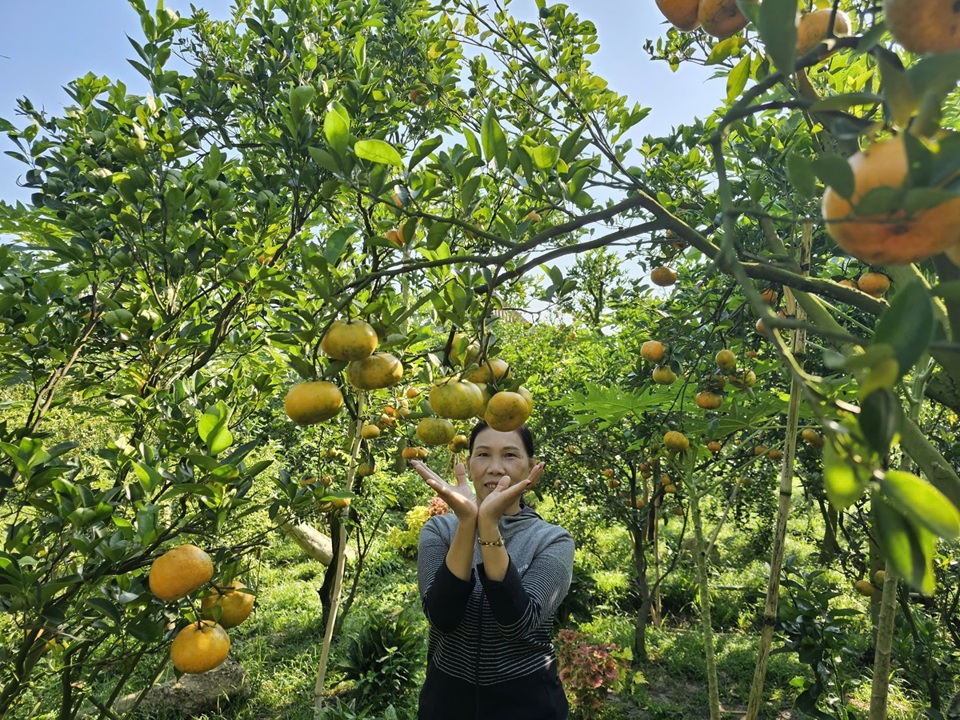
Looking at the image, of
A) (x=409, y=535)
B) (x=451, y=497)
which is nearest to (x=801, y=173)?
(x=451, y=497)

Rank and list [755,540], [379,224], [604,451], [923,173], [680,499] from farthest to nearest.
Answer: [755,540] < [604,451] < [680,499] < [379,224] < [923,173]

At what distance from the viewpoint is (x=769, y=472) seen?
488 centimetres

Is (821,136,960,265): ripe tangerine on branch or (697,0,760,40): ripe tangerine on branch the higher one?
(697,0,760,40): ripe tangerine on branch

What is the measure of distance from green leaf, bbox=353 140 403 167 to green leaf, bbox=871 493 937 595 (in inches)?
28.0

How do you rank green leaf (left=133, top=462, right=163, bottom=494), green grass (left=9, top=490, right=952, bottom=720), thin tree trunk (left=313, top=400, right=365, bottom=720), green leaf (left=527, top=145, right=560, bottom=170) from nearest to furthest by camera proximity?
green leaf (left=527, top=145, right=560, bottom=170) → green leaf (left=133, top=462, right=163, bottom=494) → thin tree trunk (left=313, top=400, right=365, bottom=720) → green grass (left=9, top=490, right=952, bottom=720)

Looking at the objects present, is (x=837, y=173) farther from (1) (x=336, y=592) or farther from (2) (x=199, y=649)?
(1) (x=336, y=592)

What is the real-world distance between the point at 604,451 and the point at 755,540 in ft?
11.6

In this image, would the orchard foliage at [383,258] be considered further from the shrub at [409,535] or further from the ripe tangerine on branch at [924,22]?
the shrub at [409,535]

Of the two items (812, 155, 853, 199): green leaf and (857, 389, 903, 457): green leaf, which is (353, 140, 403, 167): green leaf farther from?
(857, 389, 903, 457): green leaf

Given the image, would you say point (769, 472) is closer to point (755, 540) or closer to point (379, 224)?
point (755, 540)

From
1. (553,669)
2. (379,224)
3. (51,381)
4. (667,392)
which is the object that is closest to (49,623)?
(51,381)

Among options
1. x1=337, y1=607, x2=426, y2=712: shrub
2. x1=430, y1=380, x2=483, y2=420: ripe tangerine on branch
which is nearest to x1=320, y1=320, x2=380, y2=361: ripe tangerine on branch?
x1=430, y1=380, x2=483, y2=420: ripe tangerine on branch

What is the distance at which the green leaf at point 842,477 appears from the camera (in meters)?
0.42

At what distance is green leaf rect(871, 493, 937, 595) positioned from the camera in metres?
0.40
